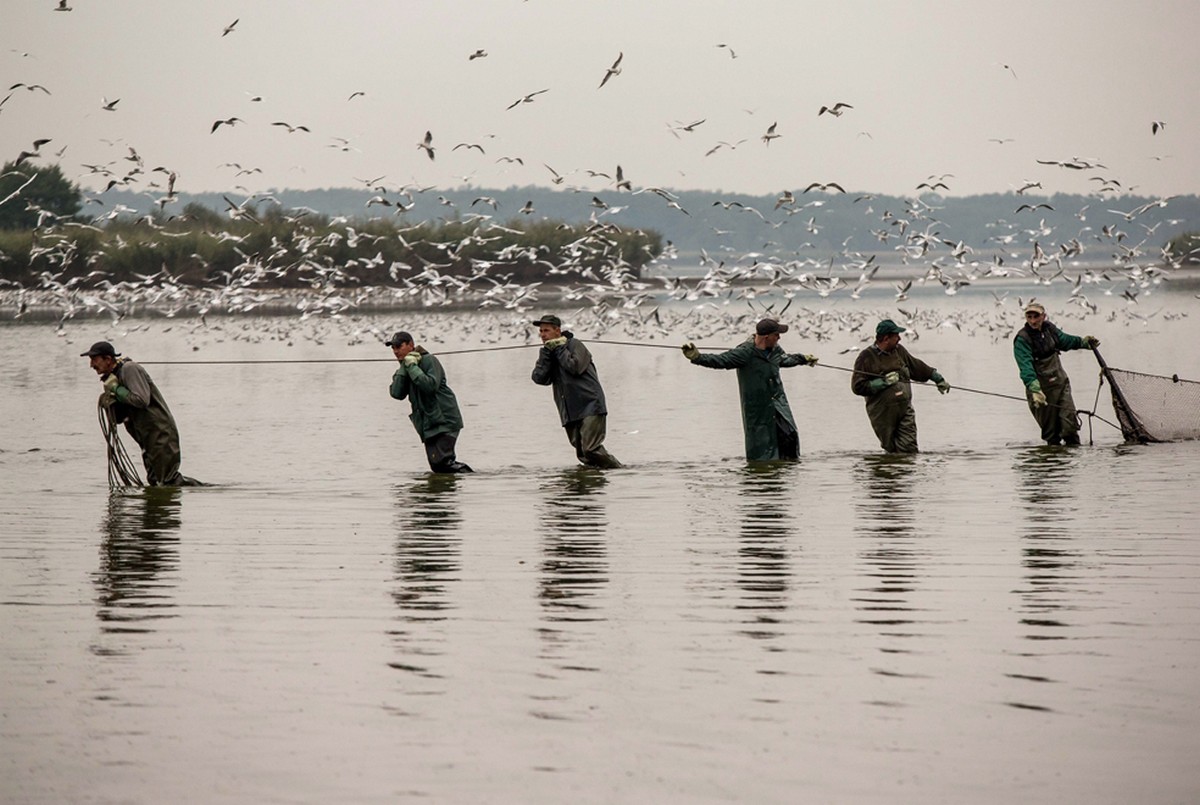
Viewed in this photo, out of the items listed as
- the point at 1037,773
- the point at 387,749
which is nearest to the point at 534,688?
the point at 387,749

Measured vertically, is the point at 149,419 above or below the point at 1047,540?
above

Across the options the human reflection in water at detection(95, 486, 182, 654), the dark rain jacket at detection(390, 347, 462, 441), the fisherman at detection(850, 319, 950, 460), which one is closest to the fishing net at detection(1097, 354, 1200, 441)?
the fisherman at detection(850, 319, 950, 460)

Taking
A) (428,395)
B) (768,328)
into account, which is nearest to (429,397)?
(428,395)

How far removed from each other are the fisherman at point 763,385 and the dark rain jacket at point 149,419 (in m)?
4.45

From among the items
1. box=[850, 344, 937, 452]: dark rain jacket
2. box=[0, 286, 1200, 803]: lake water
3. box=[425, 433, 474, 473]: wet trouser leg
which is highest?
box=[850, 344, 937, 452]: dark rain jacket

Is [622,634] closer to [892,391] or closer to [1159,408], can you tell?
[892,391]

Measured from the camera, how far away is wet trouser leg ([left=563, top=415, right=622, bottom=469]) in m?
15.0

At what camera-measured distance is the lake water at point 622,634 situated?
19.6 ft

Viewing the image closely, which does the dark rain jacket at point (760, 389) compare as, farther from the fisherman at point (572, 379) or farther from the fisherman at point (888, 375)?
the fisherman at point (572, 379)

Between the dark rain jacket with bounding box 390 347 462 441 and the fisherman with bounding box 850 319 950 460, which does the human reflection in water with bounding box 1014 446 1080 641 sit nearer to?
the fisherman with bounding box 850 319 950 460

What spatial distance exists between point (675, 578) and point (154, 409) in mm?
6167

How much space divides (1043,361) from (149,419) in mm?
8141

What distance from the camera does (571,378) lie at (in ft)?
47.9

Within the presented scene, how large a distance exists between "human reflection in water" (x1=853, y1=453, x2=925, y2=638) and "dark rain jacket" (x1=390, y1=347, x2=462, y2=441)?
3658 mm
